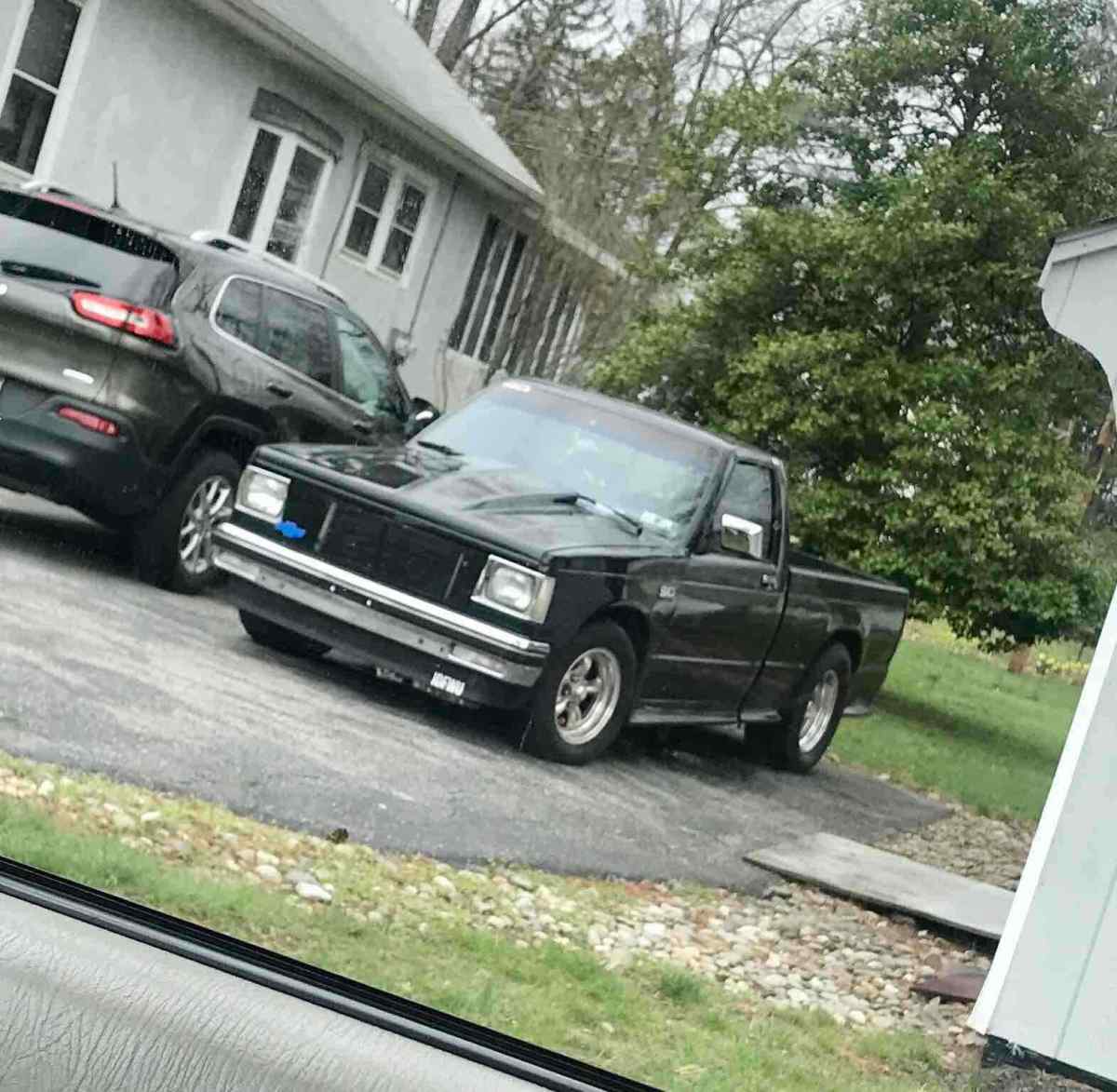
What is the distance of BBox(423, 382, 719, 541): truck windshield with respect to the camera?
259 centimetres

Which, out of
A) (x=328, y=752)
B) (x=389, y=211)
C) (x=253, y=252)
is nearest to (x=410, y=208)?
(x=389, y=211)

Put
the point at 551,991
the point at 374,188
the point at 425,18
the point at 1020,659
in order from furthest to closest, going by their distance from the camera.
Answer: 1. the point at 425,18
2. the point at 374,188
3. the point at 551,991
4. the point at 1020,659

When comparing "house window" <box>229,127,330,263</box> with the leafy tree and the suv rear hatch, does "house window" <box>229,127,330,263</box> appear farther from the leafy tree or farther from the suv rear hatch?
the leafy tree

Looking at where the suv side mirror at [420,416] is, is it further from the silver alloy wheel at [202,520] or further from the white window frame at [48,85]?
the white window frame at [48,85]

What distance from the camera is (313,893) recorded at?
2.73 m

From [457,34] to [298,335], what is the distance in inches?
19.5

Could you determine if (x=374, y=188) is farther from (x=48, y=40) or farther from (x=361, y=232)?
(x=48, y=40)

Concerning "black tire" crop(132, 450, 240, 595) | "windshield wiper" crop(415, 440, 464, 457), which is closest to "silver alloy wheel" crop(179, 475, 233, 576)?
"black tire" crop(132, 450, 240, 595)

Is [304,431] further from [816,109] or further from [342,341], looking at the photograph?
[816,109]

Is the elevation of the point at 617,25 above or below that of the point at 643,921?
above

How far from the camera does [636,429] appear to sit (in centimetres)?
262

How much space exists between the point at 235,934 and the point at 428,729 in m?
0.40

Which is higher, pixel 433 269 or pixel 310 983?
pixel 433 269

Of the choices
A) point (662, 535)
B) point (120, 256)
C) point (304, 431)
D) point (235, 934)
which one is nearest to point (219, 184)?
point (120, 256)
